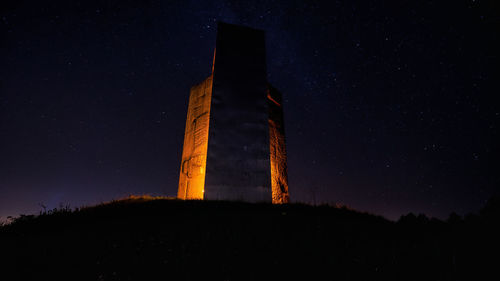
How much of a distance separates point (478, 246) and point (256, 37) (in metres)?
12.1

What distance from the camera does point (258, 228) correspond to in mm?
6121

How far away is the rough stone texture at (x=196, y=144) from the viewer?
1091 centimetres

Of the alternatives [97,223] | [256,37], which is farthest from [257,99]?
[97,223]

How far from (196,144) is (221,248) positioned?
702cm

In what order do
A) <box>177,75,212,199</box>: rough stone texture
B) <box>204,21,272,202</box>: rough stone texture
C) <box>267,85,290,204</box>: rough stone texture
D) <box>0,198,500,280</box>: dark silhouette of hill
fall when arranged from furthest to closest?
1. <box>267,85,290,204</box>: rough stone texture
2. <box>177,75,212,199</box>: rough stone texture
3. <box>204,21,272,202</box>: rough stone texture
4. <box>0,198,500,280</box>: dark silhouette of hill

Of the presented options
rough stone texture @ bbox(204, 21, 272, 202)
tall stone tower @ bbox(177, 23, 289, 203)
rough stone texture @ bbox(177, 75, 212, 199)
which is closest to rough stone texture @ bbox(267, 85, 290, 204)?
tall stone tower @ bbox(177, 23, 289, 203)

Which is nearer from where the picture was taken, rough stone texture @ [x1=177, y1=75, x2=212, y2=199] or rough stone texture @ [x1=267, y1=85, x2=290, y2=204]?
rough stone texture @ [x1=177, y1=75, x2=212, y2=199]

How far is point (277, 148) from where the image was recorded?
42.2 feet

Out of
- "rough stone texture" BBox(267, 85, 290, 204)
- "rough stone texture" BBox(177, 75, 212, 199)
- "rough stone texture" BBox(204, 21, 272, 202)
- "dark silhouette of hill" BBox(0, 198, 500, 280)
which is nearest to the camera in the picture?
"dark silhouette of hill" BBox(0, 198, 500, 280)

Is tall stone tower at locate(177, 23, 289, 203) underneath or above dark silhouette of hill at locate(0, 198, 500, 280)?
above

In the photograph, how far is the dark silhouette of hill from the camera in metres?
4.41

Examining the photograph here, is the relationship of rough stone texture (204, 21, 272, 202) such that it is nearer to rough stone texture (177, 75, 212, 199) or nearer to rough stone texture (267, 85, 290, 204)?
rough stone texture (177, 75, 212, 199)

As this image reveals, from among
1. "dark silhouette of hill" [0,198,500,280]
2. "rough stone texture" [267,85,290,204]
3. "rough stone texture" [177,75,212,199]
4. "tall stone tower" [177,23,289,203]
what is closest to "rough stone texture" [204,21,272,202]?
"tall stone tower" [177,23,289,203]

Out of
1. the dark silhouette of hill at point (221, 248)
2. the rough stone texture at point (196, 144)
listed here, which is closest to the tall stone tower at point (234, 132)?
the rough stone texture at point (196, 144)
